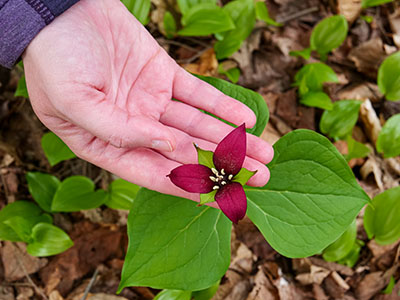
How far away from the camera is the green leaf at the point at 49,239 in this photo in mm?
2006

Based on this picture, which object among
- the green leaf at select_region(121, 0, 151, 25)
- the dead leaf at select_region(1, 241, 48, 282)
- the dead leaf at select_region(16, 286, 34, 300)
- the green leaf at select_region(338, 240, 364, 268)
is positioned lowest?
the green leaf at select_region(338, 240, 364, 268)

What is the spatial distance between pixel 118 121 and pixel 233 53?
66.6 inches

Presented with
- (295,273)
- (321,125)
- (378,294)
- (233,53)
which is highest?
(233,53)

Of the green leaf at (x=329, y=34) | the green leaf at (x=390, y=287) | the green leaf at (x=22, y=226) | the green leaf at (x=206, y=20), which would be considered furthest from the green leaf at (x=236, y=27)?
the green leaf at (x=390, y=287)

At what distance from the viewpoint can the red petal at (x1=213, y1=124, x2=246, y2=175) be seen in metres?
1.31

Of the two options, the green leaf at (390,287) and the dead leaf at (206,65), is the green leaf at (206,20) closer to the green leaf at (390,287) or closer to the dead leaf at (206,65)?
the dead leaf at (206,65)

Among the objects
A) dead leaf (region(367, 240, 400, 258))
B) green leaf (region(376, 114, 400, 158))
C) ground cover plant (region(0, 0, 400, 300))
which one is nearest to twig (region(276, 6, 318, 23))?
ground cover plant (region(0, 0, 400, 300))

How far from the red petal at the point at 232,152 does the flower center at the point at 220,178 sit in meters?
0.01

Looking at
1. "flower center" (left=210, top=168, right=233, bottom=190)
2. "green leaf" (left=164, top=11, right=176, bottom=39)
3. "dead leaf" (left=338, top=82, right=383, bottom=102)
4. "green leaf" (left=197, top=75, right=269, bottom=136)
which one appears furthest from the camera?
"dead leaf" (left=338, top=82, right=383, bottom=102)

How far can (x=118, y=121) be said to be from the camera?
1331 mm

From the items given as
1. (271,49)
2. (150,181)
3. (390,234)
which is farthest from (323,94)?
(150,181)

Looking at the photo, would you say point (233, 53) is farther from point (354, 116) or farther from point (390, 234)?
point (390, 234)

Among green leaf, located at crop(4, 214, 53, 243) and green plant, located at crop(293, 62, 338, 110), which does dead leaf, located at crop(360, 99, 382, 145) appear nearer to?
green plant, located at crop(293, 62, 338, 110)

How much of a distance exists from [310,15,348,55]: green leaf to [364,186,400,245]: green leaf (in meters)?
1.22
